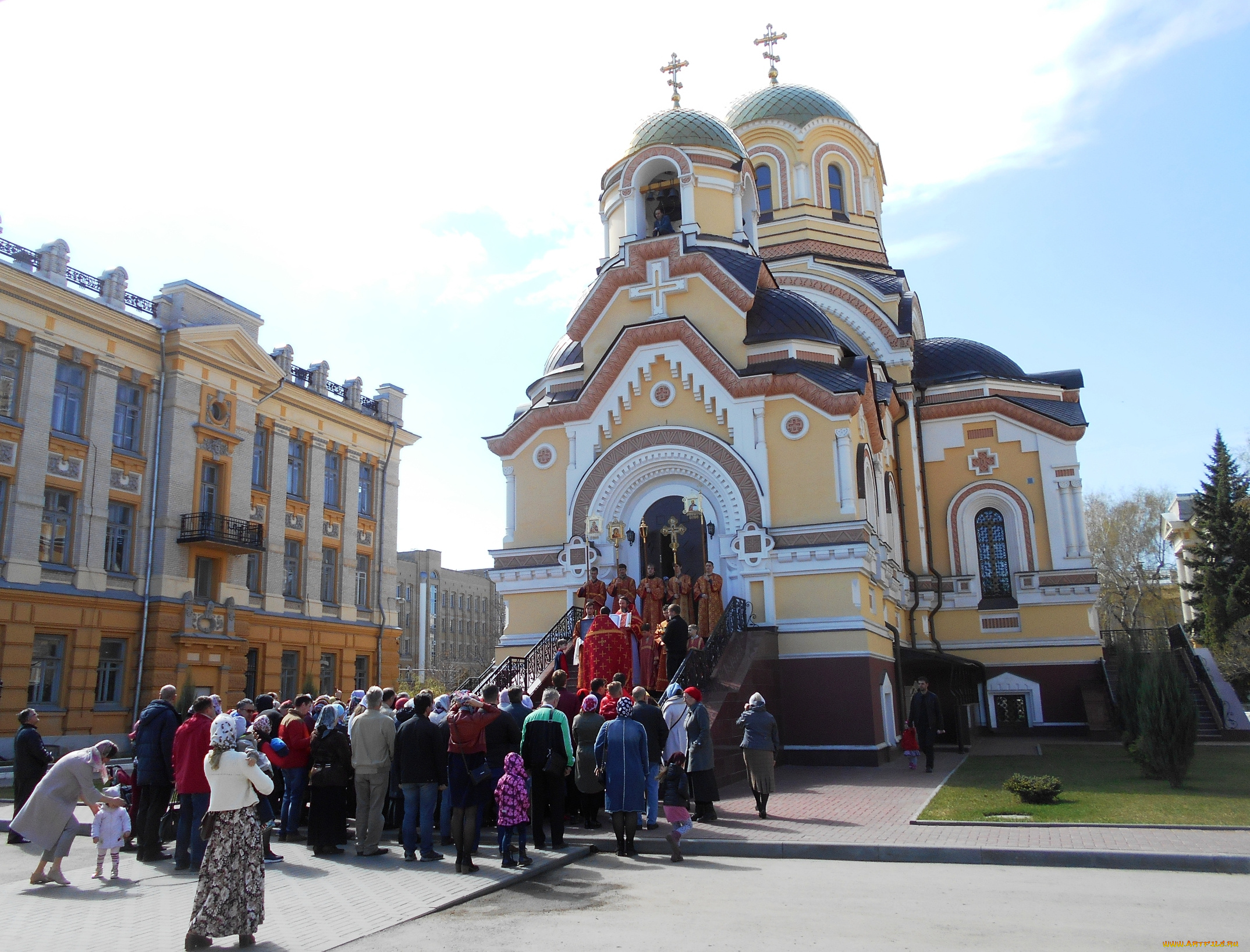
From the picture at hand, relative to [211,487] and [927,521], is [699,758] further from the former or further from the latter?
[211,487]

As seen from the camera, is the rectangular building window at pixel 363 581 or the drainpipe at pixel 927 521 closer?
the drainpipe at pixel 927 521

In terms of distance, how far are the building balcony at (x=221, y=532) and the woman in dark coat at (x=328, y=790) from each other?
704 inches

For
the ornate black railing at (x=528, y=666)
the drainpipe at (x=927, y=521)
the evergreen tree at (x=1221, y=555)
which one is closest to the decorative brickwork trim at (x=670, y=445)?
the ornate black railing at (x=528, y=666)

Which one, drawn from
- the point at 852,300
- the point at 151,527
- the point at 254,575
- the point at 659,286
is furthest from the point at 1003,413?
the point at 151,527

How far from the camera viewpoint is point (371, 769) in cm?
974

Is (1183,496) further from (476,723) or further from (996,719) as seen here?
(476,723)

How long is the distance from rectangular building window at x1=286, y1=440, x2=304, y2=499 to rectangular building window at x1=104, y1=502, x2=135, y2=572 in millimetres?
6235

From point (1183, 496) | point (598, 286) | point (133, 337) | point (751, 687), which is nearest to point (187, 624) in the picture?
point (133, 337)

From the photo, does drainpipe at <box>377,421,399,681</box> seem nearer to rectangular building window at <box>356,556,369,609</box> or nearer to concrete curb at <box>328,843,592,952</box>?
rectangular building window at <box>356,556,369,609</box>

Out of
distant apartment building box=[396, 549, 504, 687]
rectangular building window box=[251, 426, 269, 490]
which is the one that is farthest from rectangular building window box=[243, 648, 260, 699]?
distant apartment building box=[396, 549, 504, 687]

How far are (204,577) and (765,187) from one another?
66.4ft

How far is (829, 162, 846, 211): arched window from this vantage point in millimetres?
30328

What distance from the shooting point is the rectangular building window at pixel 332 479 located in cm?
3281

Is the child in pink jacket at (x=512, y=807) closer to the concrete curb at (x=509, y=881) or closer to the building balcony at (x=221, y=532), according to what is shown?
the concrete curb at (x=509, y=881)
